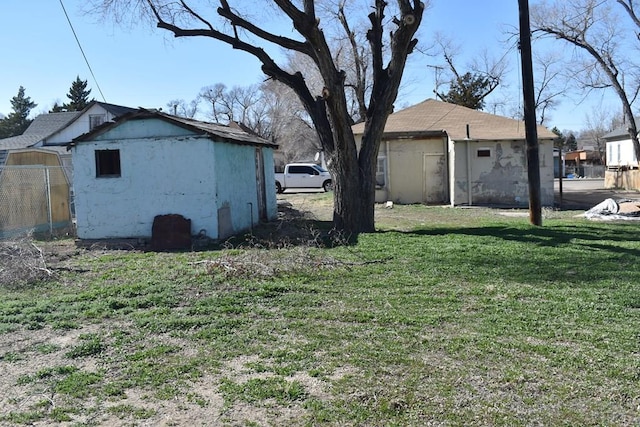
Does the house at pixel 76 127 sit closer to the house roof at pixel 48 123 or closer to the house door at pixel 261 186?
the house roof at pixel 48 123

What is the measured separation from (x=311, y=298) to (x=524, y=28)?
10.2 meters

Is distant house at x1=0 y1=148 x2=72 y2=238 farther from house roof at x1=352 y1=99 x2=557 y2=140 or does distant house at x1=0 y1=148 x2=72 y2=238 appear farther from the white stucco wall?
the white stucco wall

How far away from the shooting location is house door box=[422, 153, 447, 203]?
918 inches

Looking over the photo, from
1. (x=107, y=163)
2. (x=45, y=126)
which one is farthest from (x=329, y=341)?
(x=45, y=126)

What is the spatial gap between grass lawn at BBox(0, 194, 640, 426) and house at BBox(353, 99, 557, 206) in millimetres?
12418

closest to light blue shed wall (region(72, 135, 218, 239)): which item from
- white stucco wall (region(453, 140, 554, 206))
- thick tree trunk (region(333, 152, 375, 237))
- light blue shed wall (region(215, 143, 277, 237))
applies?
light blue shed wall (region(215, 143, 277, 237))

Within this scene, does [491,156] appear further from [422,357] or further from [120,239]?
[422,357]

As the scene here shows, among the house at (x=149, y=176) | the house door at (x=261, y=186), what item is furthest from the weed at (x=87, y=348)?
the house door at (x=261, y=186)

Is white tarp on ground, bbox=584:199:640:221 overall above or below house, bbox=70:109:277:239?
below

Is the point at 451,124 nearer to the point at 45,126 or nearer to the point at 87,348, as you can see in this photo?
the point at 87,348

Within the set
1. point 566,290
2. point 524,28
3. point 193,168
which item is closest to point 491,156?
point 524,28

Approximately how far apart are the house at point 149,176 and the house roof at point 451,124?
36.7 feet

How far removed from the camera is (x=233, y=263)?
8445mm

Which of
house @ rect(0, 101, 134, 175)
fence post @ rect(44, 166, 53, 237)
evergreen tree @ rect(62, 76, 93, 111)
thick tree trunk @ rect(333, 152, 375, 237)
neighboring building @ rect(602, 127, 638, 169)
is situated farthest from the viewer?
evergreen tree @ rect(62, 76, 93, 111)
